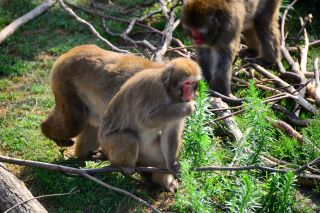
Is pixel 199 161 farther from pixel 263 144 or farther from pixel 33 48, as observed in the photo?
pixel 33 48

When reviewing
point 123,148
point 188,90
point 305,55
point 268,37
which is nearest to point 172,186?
point 123,148

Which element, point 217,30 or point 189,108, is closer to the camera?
point 189,108

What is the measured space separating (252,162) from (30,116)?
129 inches

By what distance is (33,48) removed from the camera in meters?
9.11

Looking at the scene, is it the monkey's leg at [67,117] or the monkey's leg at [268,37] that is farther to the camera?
the monkey's leg at [268,37]

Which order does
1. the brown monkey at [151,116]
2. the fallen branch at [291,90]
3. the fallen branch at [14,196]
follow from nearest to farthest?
the fallen branch at [14,196] < the brown monkey at [151,116] < the fallen branch at [291,90]

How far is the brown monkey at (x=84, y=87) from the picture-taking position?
606 centimetres

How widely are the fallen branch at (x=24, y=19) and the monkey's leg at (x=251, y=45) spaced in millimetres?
3581

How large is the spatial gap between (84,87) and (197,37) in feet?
6.66

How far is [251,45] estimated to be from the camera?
8.88 metres

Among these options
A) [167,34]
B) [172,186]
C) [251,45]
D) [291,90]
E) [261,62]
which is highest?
[167,34]

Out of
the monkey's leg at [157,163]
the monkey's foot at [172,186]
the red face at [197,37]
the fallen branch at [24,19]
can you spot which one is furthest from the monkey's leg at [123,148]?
the fallen branch at [24,19]

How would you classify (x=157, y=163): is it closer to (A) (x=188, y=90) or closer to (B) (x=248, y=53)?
(A) (x=188, y=90)

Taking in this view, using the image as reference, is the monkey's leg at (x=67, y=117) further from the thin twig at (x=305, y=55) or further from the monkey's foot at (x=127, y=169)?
the thin twig at (x=305, y=55)
